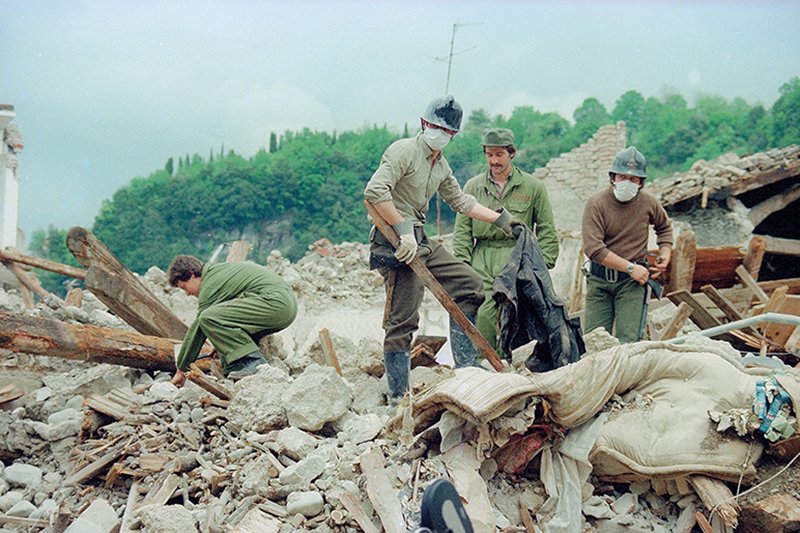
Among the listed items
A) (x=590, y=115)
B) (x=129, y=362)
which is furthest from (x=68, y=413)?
(x=590, y=115)

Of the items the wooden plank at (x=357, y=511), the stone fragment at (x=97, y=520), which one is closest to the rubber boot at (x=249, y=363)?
the stone fragment at (x=97, y=520)

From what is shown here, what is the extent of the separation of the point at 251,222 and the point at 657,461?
103ft

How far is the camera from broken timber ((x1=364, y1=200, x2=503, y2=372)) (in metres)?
3.09

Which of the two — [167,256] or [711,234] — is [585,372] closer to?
→ [711,234]

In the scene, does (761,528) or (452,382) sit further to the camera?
(452,382)

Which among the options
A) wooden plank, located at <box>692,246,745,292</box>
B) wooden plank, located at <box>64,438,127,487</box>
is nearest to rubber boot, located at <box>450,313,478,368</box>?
wooden plank, located at <box>64,438,127,487</box>

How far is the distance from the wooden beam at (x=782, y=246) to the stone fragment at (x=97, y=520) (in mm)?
10486

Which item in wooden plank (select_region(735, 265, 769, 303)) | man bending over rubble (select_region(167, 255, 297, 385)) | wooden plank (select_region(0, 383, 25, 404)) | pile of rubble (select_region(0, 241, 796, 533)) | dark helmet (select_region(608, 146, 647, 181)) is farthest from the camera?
wooden plank (select_region(735, 265, 769, 303))

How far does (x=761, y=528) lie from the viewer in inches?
89.3

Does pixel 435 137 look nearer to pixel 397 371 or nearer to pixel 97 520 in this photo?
pixel 397 371

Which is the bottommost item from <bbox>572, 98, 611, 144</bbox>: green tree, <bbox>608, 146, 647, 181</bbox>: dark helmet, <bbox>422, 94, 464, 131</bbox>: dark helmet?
<bbox>608, 146, 647, 181</bbox>: dark helmet

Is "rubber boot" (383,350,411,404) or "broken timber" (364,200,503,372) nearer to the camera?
"broken timber" (364,200,503,372)

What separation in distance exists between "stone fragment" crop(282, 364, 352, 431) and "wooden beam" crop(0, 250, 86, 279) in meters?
4.49

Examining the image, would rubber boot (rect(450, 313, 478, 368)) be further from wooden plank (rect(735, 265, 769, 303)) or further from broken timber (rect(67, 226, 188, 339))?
wooden plank (rect(735, 265, 769, 303))
